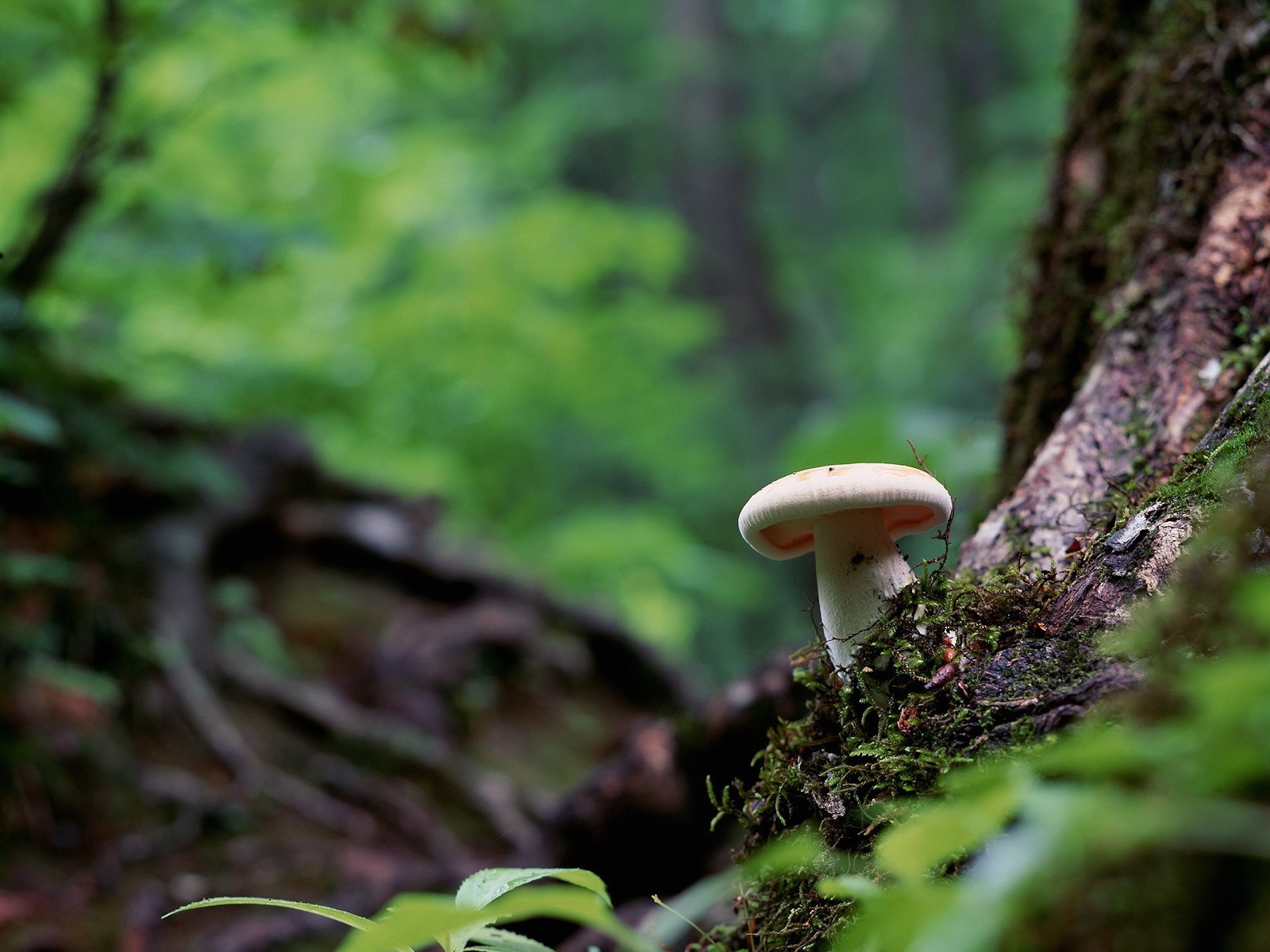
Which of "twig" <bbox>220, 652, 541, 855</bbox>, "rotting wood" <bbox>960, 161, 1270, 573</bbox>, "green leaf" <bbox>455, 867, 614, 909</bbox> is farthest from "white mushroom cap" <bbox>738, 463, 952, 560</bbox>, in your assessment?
"twig" <bbox>220, 652, 541, 855</bbox>

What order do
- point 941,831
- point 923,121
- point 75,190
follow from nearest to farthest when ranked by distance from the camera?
1. point 941,831
2. point 75,190
3. point 923,121

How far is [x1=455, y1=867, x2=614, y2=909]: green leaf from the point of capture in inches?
41.0

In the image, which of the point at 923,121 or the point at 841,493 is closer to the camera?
the point at 841,493

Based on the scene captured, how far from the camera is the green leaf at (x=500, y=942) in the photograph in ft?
3.51

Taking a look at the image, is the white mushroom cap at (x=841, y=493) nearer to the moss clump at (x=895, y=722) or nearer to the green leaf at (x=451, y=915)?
the moss clump at (x=895, y=722)

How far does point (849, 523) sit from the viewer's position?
139 cm

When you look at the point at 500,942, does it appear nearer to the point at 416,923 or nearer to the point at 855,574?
the point at 416,923

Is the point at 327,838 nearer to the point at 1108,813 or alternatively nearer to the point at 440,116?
the point at 1108,813

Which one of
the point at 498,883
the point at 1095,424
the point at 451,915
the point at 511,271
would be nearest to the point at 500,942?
the point at 498,883

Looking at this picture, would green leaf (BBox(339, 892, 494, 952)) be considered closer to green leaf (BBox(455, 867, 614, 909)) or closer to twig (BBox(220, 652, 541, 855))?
green leaf (BBox(455, 867, 614, 909))

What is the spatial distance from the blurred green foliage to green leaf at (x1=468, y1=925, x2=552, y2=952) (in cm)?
80

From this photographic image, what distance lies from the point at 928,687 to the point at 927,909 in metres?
0.73

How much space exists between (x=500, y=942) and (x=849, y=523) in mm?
774

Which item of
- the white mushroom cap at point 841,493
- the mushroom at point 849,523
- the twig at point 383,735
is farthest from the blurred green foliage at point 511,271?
the twig at point 383,735
